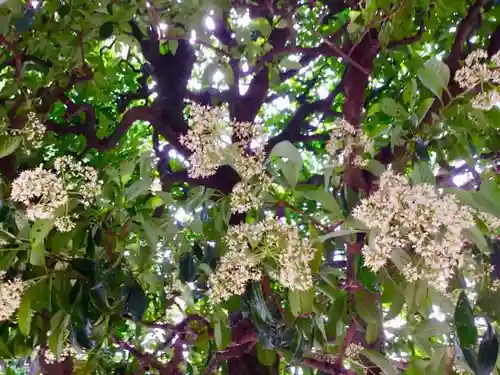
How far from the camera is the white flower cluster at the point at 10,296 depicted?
43.9 inches

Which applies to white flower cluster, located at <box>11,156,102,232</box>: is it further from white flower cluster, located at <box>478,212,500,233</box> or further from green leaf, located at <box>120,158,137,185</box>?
white flower cluster, located at <box>478,212,500,233</box>

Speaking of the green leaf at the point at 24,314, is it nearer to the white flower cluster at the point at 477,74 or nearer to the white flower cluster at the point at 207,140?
the white flower cluster at the point at 207,140

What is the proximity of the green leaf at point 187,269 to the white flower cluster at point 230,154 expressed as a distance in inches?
8.9

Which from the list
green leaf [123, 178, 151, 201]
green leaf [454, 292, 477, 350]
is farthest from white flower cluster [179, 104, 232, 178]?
green leaf [454, 292, 477, 350]

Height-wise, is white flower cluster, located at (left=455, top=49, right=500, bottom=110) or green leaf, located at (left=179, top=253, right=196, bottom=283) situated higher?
white flower cluster, located at (left=455, top=49, right=500, bottom=110)

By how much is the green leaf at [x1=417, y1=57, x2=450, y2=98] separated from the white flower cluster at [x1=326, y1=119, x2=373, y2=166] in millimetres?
165

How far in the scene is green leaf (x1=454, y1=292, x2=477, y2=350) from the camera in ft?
3.19

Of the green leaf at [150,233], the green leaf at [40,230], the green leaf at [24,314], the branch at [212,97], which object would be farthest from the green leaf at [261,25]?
the green leaf at [24,314]

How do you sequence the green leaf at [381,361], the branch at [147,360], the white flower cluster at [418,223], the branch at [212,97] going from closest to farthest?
the white flower cluster at [418,223] < the green leaf at [381,361] < the branch at [147,360] < the branch at [212,97]

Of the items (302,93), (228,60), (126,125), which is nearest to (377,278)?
(228,60)

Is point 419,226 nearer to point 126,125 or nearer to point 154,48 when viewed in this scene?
point 126,125

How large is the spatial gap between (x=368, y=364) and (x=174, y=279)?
21.0 inches

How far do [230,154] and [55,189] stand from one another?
343 mm

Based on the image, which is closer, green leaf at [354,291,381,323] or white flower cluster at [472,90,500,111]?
white flower cluster at [472,90,500,111]
